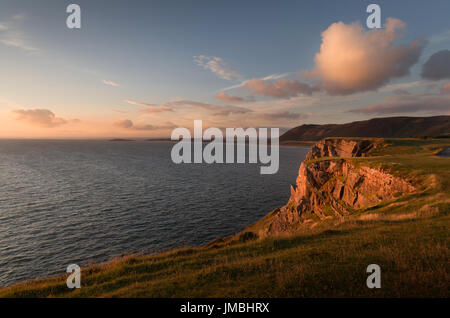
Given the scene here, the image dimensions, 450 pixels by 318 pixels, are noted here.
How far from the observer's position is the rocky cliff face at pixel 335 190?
2550 centimetres

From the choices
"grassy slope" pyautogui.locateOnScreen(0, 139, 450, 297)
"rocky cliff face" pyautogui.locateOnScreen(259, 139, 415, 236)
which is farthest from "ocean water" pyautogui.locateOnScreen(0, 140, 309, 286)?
"grassy slope" pyautogui.locateOnScreen(0, 139, 450, 297)

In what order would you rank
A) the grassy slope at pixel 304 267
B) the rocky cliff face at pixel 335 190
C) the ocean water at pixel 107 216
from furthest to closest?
the ocean water at pixel 107 216 → the rocky cliff face at pixel 335 190 → the grassy slope at pixel 304 267

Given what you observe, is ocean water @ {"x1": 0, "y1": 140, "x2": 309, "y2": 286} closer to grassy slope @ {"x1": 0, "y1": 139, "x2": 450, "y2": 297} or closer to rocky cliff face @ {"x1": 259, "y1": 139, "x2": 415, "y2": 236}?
rocky cliff face @ {"x1": 259, "y1": 139, "x2": 415, "y2": 236}

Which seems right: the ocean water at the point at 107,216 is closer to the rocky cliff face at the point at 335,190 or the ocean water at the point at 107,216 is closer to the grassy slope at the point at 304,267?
the rocky cliff face at the point at 335,190

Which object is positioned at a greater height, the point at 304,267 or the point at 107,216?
the point at 304,267

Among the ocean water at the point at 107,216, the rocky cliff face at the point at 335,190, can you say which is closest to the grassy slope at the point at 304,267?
the rocky cliff face at the point at 335,190

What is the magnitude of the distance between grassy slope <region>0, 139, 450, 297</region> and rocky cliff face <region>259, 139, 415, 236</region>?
11125mm

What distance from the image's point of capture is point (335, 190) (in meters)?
35.8

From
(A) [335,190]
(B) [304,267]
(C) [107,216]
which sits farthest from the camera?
A: (C) [107,216]

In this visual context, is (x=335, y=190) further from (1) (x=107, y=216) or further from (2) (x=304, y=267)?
(1) (x=107, y=216)

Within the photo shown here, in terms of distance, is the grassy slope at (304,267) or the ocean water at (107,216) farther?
the ocean water at (107,216)

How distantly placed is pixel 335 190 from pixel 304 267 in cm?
3184

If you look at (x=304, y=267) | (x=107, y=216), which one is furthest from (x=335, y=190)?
(x=107, y=216)

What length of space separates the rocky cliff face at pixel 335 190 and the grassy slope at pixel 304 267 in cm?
1112
